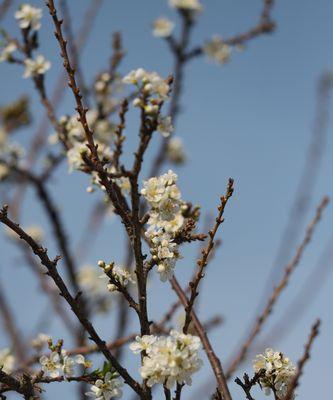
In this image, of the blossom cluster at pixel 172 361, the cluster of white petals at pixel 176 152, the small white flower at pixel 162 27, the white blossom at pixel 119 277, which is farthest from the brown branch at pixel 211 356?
the cluster of white petals at pixel 176 152

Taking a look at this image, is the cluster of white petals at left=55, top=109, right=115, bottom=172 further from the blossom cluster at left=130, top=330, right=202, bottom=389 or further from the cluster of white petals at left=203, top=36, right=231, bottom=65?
the cluster of white petals at left=203, top=36, right=231, bottom=65

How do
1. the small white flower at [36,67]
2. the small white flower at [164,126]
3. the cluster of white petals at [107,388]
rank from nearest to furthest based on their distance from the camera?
the cluster of white petals at [107,388] → the small white flower at [164,126] → the small white flower at [36,67]

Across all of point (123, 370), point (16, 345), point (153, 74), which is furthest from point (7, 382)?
point (16, 345)

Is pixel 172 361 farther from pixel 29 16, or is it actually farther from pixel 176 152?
pixel 176 152

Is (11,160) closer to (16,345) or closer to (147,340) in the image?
(16,345)

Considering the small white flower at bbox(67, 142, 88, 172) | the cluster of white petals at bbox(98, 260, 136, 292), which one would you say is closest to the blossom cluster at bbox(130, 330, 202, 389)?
the cluster of white petals at bbox(98, 260, 136, 292)

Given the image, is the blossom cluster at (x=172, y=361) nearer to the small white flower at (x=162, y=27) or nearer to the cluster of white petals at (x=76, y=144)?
the cluster of white petals at (x=76, y=144)
